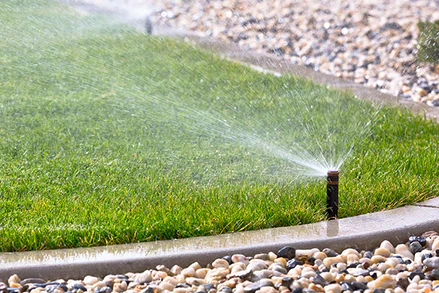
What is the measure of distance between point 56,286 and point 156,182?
4.56 ft

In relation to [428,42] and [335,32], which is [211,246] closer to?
[428,42]

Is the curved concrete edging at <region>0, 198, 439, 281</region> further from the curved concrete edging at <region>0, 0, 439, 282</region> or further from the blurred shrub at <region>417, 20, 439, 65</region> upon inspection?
the blurred shrub at <region>417, 20, 439, 65</region>

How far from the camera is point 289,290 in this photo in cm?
291

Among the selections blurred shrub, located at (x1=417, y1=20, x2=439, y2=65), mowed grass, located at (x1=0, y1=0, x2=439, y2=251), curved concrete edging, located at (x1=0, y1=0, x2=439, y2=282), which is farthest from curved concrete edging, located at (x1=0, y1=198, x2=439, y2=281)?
blurred shrub, located at (x1=417, y1=20, x2=439, y2=65)

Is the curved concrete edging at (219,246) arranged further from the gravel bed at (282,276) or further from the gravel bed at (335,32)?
the gravel bed at (335,32)

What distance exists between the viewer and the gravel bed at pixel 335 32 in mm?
7688

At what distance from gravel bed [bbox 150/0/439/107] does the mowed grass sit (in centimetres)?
113

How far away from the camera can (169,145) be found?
16.9 feet

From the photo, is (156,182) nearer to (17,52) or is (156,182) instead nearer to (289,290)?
(289,290)

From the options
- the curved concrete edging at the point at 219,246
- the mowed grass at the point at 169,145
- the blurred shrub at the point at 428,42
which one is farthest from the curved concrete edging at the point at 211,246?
the blurred shrub at the point at 428,42

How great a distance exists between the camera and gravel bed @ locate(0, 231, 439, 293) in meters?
2.94

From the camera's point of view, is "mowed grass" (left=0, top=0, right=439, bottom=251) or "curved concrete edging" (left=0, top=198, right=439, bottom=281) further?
"mowed grass" (left=0, top=0, right=439, bottom=251)

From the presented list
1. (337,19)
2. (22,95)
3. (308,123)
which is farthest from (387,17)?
(22,95)

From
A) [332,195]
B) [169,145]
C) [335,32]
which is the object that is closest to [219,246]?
[332,195]
